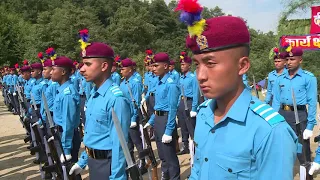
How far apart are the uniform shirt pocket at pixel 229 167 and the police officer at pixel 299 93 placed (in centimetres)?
430

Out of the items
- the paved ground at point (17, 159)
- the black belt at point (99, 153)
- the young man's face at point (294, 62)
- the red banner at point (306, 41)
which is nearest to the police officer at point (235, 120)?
the black belt at point (99, 153)

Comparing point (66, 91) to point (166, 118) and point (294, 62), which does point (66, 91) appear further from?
point (294, 62)

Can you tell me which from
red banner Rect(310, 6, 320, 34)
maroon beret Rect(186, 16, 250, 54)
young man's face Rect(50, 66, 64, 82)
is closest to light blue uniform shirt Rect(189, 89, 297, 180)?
maroon beret Rect(186, 16, 250, 54)

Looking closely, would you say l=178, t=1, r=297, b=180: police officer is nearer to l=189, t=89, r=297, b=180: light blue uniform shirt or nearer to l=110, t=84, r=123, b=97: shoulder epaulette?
l=189, t=89, r=297, b=180: light blue uniform shirt

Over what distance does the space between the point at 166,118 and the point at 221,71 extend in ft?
13.4

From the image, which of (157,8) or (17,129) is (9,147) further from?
(157,8)

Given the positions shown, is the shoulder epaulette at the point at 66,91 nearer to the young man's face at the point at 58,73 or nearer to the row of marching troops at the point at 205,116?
the row of marching troops at the point at 205,116

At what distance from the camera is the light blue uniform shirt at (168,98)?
5148 millimetres

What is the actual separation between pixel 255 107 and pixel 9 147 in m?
8.97

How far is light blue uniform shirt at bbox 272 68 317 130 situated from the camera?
547 cm

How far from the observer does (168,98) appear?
5.39 m

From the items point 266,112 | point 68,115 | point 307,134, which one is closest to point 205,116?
point 266,112

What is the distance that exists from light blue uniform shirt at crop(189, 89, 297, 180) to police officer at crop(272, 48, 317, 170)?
4.24m

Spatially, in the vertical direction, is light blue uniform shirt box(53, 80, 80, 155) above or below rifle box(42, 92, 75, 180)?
above
